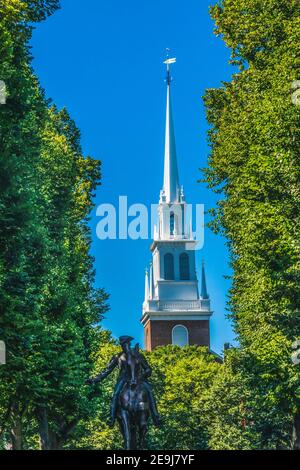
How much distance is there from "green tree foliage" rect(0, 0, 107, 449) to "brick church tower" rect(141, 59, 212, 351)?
88.9 m

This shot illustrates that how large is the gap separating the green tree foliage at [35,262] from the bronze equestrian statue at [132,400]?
3690 mm

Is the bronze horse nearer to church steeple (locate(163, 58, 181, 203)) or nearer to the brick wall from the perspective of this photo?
the brick wall

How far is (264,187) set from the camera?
3606 centimetres

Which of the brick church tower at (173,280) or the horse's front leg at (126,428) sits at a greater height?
the brick church tower at (173,280)

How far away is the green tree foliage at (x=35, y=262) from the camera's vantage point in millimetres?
32500

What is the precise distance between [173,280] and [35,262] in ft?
350

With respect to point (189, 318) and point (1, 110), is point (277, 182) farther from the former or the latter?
point (189, 318)

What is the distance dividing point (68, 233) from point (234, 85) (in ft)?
32.0

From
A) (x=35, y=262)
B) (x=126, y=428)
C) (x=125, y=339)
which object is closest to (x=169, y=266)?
(x=35, y=262)

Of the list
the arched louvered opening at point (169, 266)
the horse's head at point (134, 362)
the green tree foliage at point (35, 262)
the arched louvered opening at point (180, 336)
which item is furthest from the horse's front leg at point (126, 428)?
the arched louvered opening at point (169, 266)

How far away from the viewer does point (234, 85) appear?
154 ft

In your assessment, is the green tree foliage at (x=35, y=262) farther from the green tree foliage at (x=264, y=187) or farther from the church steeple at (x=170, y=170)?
the church steeple at (x=170, y=170)
